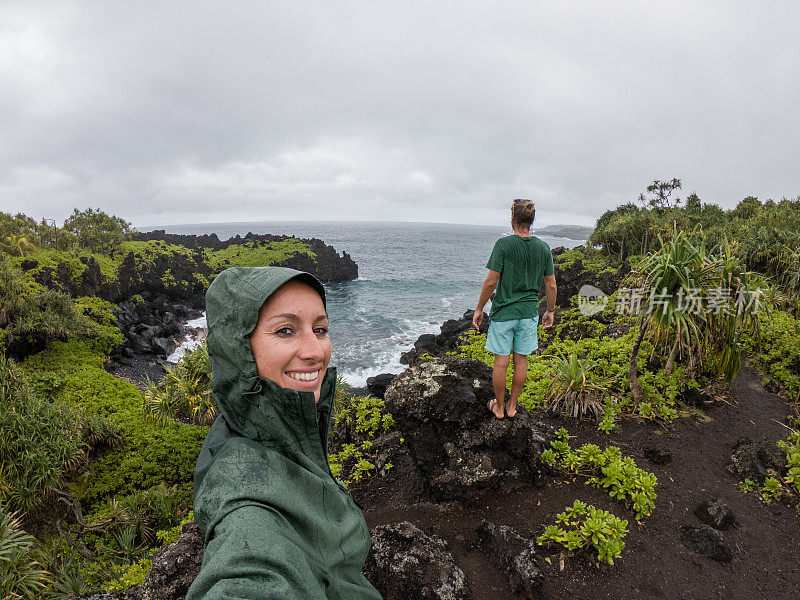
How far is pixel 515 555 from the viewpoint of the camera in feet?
12.4

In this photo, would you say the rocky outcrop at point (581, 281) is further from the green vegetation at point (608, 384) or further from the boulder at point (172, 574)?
the boulder at point (172, 574)

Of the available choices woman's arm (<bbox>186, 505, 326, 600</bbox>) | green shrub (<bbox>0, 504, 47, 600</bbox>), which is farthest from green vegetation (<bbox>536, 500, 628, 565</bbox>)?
green shrub (<bbox>0, 504, 47, 600</bbox>)

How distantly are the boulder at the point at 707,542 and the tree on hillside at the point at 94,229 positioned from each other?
49600mm

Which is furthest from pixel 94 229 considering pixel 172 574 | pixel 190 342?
pixel 172 574

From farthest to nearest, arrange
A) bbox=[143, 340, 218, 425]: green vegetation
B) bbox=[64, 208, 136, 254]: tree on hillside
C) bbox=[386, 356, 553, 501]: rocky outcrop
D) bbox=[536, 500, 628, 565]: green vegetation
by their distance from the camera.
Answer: bbox=[64, 208, 136, 254]: tree on hillside, bbox=[143, 340, 218, 425]: green vegetation, bbox=[386, 356, 553, 501]: rocky outcrop, bbox=[536, 500, 628, 565]: green vegetation

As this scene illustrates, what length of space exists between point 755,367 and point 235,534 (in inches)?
426

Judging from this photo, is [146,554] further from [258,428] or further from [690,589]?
[690,589]

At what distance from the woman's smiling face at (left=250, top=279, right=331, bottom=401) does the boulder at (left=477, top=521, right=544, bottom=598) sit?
3548 millimetres

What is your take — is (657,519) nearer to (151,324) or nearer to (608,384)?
(608,384)

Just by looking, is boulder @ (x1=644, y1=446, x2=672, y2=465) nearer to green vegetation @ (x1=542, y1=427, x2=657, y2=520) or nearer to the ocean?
green vegetation @ (x1=542, y1=427, x2=657, y2=520)

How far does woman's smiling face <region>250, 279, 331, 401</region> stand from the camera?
4.66 feet

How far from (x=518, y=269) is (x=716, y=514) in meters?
3.83

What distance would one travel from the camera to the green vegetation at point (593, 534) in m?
3.78

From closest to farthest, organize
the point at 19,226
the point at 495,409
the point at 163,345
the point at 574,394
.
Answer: the point at 495,409 < the point at 574,394 < the point at 163,345 < the point at 19,226
